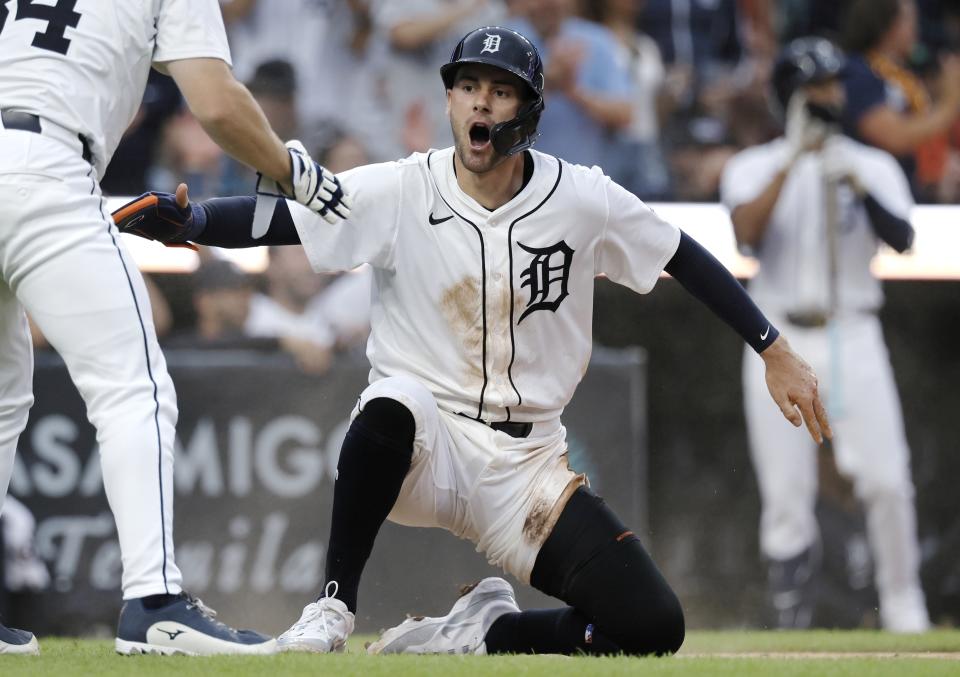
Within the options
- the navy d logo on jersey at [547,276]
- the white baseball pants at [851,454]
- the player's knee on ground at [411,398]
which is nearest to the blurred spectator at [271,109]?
the white baseball pants at [851,454]

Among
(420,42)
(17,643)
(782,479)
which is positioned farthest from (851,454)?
(17,643)

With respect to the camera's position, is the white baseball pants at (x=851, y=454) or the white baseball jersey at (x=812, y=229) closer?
the white baseball pants at (x=851, y=454)

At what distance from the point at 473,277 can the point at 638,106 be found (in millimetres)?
3771

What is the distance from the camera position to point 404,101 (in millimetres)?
7117

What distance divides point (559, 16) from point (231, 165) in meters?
1.75

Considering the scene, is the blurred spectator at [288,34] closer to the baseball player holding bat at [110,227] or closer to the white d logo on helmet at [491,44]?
the white d logo on helmet at [491,44]

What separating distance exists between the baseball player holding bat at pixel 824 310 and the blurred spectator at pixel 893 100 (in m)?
0.25

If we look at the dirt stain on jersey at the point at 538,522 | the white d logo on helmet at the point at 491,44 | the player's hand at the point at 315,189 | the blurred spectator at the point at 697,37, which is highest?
the blurred spectator at the point at 697,37

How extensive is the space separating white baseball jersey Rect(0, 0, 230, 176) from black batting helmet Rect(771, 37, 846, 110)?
402cm

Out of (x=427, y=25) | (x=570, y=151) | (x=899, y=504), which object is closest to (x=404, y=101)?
(x=427, y=25)

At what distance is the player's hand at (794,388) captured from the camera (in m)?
3.57

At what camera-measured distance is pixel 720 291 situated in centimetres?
369

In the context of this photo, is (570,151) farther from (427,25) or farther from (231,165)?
(231,165)

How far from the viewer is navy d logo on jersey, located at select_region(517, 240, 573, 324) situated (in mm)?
3633
